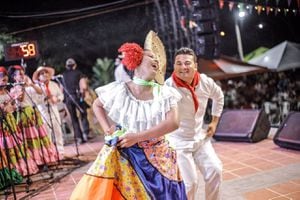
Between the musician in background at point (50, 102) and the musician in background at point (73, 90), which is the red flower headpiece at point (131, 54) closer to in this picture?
the musician in background at point (50, 102)

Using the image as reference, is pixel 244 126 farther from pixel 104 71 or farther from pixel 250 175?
pixel 104 71

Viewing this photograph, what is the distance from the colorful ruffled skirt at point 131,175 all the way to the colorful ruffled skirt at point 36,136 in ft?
11.3

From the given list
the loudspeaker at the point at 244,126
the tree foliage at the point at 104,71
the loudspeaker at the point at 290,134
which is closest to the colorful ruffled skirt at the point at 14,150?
the loudspeaker at the point at 244,126

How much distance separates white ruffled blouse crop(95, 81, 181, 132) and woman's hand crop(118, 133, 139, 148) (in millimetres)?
160

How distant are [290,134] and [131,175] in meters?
4.28

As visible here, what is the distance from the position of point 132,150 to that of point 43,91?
4.31 meters

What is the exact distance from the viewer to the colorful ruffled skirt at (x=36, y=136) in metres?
5.66

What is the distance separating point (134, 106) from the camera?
2.60 metres

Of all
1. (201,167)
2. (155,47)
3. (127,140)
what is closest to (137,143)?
(127,140)

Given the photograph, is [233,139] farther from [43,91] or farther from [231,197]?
[43,91]

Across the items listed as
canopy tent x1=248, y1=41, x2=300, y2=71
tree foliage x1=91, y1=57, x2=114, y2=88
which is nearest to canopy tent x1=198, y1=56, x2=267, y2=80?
canopy tent x1=248, y1=41, x2=300, y2=71

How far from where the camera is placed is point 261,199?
3.90 meters

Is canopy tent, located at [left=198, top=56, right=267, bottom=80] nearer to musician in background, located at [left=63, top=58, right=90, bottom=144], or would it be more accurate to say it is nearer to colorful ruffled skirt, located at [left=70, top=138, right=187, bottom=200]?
musician in background, located at [left=63, top=58, right=90, bottom=144]

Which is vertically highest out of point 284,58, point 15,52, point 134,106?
point 15,52
